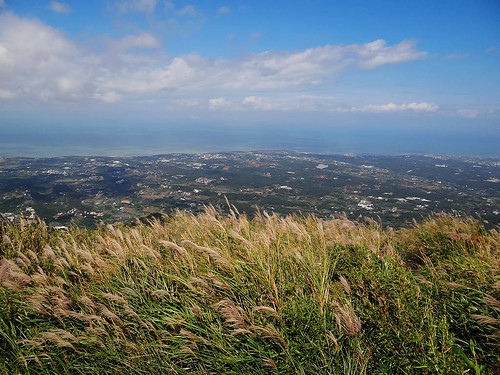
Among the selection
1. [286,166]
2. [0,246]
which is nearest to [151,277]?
[0,246]

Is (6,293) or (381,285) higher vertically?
(381,285)

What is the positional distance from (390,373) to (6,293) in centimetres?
410

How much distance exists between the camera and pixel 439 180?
71.4 meters

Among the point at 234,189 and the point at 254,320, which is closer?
the point at 254,320

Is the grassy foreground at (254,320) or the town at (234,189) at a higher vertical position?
the grassy foreground at (254,320)

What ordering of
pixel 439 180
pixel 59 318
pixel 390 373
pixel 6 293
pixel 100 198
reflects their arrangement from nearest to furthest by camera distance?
pixel 390 373
pixel 59 318
pixel 6 293
pixel 100 198
pixel 439 180

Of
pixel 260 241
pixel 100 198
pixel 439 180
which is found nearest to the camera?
pixel 260 241

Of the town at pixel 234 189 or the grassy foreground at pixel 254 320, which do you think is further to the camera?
the town at pixel 234 189

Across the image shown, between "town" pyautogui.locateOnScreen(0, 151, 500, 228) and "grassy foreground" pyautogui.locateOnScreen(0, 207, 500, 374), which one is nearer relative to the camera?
"grassy foreground" pyautogui.locateOnScreen(0, 207, 500, 374)

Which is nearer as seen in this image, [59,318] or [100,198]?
[59,318]

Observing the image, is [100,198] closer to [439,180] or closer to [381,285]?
[381,285]

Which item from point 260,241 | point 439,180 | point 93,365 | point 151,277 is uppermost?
point 260,241

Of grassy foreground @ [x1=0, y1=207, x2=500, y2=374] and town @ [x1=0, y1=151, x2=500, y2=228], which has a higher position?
grassy foreground @ [x1=0, y1=207, x2=500, y2=374]

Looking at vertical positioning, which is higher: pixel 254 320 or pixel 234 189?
pixel 254 320
